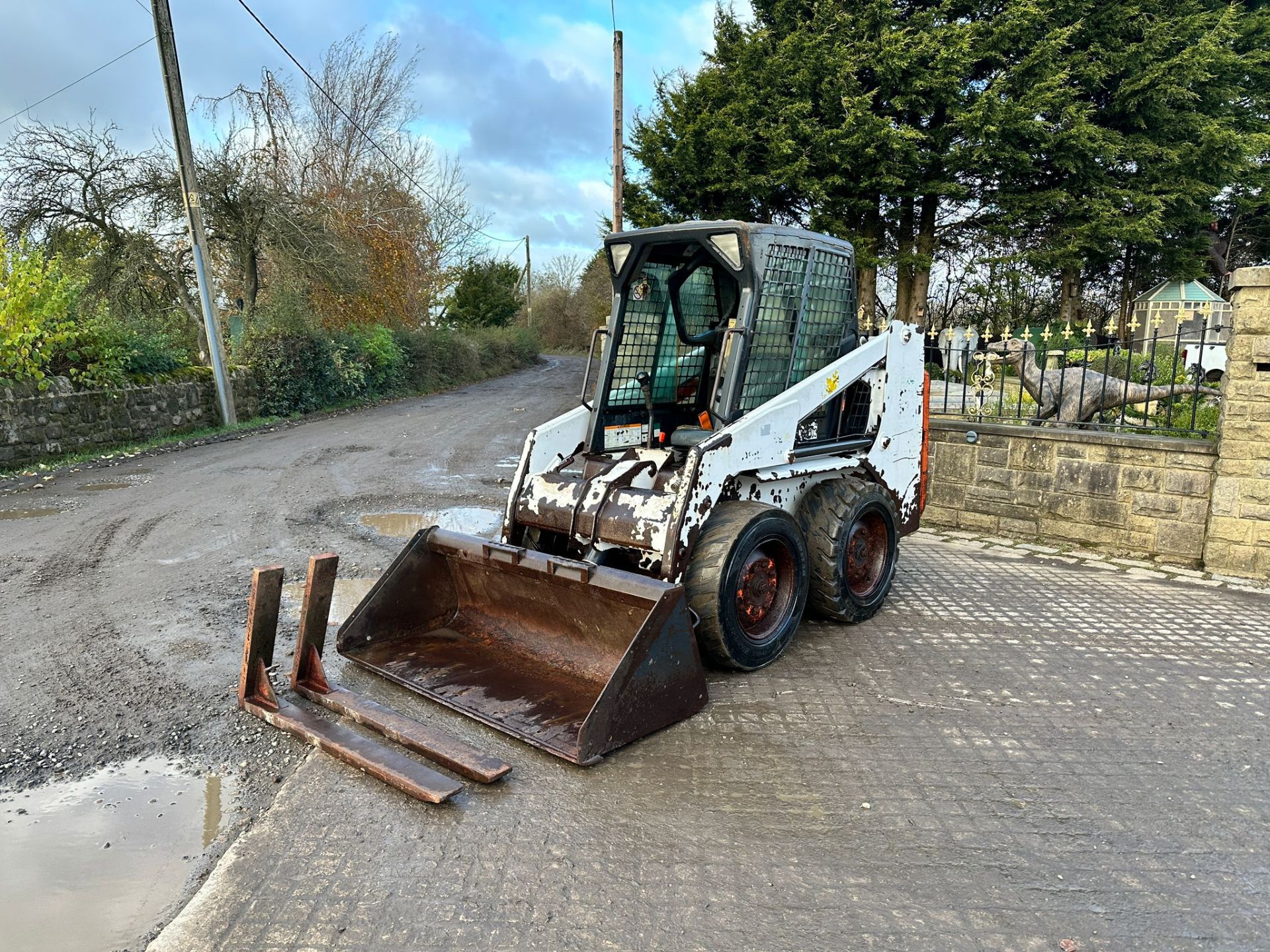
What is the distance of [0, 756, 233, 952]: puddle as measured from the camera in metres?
2.66

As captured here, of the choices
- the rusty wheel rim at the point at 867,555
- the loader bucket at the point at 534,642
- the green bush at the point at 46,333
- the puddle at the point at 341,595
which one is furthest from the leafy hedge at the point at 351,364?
the rusty wheel rim at the point at 867,555

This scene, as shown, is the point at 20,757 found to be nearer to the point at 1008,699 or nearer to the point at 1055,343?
the point at 1008,699

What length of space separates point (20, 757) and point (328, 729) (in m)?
1.33

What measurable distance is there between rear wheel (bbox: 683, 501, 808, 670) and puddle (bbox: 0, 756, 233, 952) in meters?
2.33

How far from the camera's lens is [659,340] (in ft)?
18.7

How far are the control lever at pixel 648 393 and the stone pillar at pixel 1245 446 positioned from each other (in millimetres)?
4481

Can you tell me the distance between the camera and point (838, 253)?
5.49 m

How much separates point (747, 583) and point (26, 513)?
7626mm

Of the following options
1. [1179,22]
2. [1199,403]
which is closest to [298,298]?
[1199,403]

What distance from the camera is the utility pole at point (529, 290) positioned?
1758 inches

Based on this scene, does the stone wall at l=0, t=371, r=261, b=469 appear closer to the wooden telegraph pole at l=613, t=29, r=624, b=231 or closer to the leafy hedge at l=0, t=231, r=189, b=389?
the leafy hedge at l=0, t=231, r=189, b=389

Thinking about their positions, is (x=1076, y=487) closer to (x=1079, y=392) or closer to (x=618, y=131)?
(x=1079, y=392)

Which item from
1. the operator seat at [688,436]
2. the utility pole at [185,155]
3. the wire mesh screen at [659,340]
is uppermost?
the utility pole at [185,155]

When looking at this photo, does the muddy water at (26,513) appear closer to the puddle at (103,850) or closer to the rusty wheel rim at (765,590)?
the puddle at (103,850)
